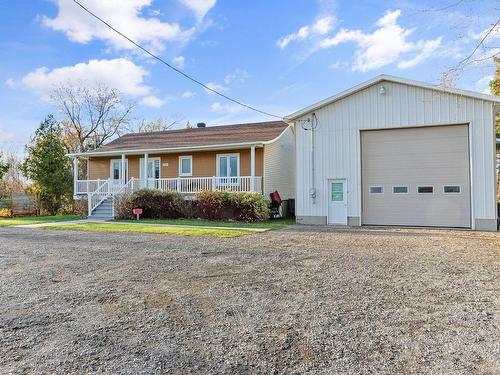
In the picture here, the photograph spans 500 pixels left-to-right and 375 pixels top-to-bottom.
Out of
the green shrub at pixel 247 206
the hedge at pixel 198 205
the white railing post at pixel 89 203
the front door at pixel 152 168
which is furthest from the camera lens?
the front door at pixel 152 168

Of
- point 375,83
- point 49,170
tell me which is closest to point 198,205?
point 375,83

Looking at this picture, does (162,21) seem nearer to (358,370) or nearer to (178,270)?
→ (178,270)

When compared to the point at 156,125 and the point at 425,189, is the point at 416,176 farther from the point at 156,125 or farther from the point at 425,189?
the point at 156,125

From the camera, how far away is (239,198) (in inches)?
621

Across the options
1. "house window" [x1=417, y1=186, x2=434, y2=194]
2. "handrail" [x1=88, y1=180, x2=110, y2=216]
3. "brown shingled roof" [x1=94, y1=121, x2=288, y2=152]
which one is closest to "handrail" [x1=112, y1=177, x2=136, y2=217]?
"handrail" [x1=88, y1=180, x2=110, y2=216]

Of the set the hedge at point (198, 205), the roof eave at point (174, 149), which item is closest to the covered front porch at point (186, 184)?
the hedge at point (198, 205)

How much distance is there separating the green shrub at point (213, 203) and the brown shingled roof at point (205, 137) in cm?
314

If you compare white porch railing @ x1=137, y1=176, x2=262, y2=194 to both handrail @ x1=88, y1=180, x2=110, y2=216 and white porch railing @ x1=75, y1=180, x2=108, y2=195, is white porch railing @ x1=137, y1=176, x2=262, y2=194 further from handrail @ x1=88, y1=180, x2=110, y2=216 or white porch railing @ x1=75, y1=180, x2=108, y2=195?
white porch railing @ x1=75, y1=180, x2=108, y2=195

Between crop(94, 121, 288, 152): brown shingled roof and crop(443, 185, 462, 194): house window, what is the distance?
8127mm

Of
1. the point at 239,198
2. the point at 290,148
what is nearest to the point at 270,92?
the point at 290,148

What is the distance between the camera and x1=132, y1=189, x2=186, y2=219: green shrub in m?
17.3

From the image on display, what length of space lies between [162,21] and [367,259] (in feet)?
38.8

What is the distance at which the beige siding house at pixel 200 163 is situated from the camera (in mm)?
18219

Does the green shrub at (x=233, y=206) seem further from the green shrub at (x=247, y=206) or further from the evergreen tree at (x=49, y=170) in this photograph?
the evergreen tree at (x=49, y=170)
